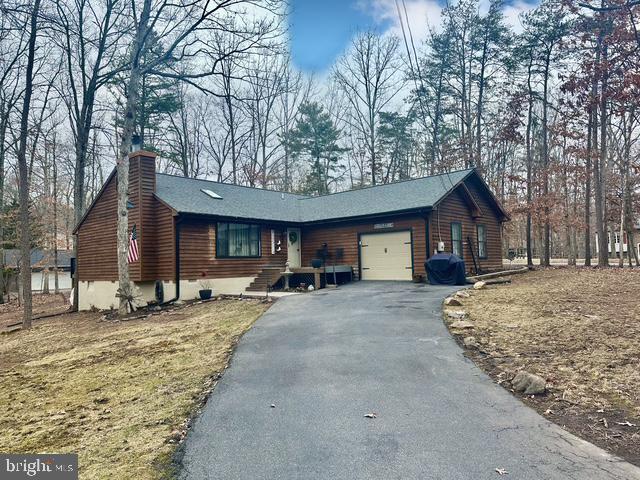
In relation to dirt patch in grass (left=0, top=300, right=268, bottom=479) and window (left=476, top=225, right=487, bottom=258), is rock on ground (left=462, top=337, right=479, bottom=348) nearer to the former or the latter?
dirt patch in grass (left=0, top=300, right=268, bottom=479)

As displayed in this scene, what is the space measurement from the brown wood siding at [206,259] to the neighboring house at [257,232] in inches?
1.3

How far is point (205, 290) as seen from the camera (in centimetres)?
1366

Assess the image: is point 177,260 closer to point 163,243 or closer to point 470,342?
point 163,243

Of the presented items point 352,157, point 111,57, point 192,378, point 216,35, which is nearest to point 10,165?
point 111,57

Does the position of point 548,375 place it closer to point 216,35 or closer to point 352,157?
point 216,35

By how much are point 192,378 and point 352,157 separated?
28.1 m

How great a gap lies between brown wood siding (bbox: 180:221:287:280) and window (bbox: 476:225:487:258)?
8.87 m

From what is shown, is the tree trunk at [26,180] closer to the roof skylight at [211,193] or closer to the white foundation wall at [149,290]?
the white foundation wall at [149,290]

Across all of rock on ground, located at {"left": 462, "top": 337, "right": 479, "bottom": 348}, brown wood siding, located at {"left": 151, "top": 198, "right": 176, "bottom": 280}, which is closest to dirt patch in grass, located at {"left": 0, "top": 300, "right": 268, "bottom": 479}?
brown wood siding, located at {"left": 151, "top": 198, "right": 176, "bottom": 280}

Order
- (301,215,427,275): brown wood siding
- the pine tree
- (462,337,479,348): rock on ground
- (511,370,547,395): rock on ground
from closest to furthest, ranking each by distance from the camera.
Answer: (511,370,547,395): rock on ground, (462,337,479,348): rock on ground, (301,215,427,275): brown wood siding, the pine tree

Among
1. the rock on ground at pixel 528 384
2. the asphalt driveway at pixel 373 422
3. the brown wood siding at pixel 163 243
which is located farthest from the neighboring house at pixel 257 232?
the rock on ground at pixel 528 384

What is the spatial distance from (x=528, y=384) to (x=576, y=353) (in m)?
1.40

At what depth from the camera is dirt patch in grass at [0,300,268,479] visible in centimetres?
354

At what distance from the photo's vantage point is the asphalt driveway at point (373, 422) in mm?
3023
